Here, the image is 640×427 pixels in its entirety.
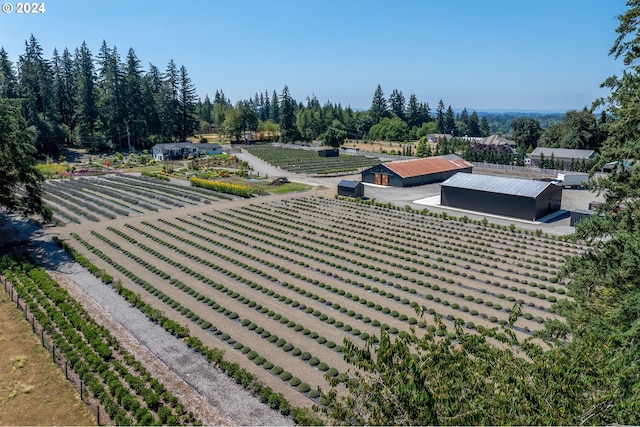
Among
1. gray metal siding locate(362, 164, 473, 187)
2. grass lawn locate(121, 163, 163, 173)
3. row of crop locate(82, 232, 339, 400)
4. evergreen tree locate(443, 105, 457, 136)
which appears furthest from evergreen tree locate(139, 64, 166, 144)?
evergreen tree locate(443, 105, 457, 136)

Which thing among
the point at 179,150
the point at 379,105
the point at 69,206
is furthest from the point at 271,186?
the point at 379,105

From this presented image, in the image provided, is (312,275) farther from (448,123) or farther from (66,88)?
(448,123)

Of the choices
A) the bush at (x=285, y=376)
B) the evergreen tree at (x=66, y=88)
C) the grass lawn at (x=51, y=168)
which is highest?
the evergreen tree at (x=66, y=88)

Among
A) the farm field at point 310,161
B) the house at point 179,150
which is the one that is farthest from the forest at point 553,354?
the house at point 179,150

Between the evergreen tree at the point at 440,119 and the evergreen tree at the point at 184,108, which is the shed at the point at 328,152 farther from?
the evergreen tree at the point at 440,119

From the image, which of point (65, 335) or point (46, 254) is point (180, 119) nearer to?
point (46, 254)

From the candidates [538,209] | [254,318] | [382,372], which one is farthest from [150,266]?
[538,209]

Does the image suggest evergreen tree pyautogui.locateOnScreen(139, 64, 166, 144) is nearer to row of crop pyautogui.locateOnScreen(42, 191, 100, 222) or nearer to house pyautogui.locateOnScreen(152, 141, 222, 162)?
house pyautogui.locateOnScreen(152, 141, 222, 162)
